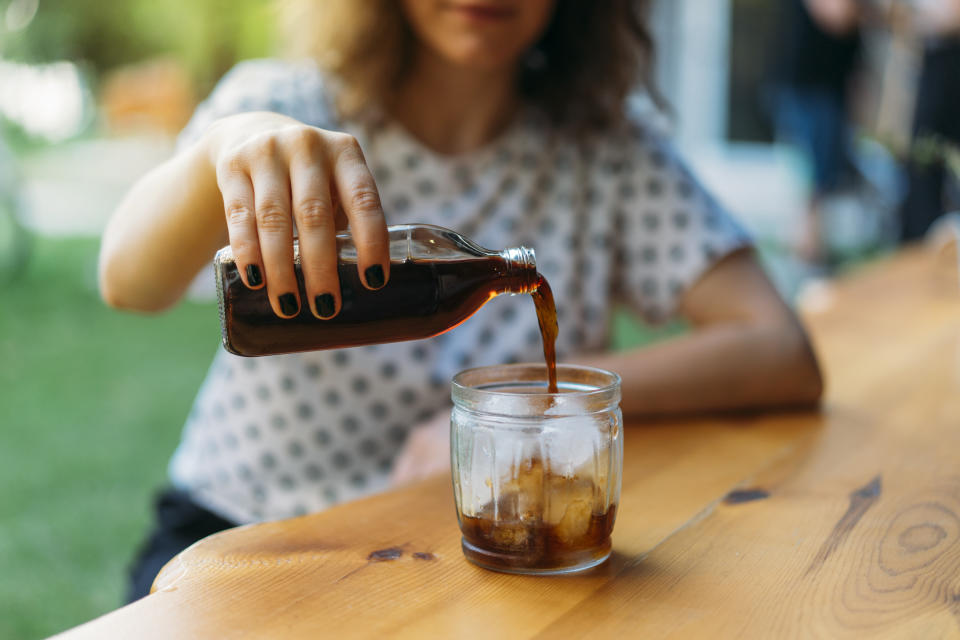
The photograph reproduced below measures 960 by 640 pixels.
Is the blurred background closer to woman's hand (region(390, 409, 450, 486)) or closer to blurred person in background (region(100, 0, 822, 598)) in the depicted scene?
blurred person in background (region(100, 0, 822, 598))

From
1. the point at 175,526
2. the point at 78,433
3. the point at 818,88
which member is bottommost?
the point at 78,433

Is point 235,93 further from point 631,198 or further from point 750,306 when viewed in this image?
point 750,306

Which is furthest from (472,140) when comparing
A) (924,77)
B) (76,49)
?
(76,49)

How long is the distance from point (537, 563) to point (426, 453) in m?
0.39

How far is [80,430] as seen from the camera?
9.59 ft

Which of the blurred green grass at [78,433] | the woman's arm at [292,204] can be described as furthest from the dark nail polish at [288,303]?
the blurred green grass at [78,433]

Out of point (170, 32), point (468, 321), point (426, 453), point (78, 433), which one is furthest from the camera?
point (170, 32)

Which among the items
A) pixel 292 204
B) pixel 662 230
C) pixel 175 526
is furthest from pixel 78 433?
pixel 292 204

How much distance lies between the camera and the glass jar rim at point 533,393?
25.9 inches

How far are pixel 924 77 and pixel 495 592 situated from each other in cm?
316

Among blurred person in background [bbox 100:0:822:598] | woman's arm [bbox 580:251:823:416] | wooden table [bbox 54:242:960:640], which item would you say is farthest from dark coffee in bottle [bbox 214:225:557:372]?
woman's arm [bbox 580:251:823:416]

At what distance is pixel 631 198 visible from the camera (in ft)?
4.50

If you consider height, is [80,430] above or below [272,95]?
below

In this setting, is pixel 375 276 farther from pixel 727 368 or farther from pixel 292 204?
pixel 727 368
